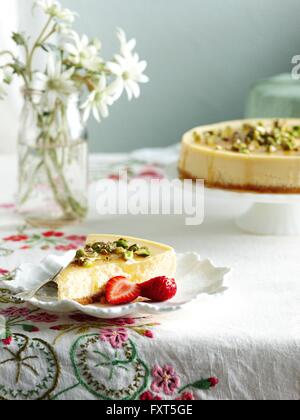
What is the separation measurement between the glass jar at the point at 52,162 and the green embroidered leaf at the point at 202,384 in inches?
22.5

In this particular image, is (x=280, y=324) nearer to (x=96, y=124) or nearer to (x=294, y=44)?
(x=294, y=44)

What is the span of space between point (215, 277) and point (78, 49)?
526 millimetres

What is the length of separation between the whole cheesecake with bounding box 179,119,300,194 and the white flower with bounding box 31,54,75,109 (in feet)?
0.81

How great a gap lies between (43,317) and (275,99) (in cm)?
112

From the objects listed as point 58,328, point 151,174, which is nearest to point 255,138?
point 151,174

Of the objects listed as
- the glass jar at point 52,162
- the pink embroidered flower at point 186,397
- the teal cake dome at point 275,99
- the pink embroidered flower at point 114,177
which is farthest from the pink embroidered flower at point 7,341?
the teal cake dome at point 275,99

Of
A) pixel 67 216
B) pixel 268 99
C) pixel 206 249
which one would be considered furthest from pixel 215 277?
pixel 268 99

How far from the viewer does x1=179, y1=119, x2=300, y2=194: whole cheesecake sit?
1.28m

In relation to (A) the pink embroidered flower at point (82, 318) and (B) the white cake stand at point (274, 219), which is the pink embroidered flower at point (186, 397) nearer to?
(A) the pink embroidered flower at point (82, 318)

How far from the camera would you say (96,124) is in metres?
2.59

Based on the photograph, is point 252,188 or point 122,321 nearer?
point 122,321

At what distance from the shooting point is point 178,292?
1005 millimetres

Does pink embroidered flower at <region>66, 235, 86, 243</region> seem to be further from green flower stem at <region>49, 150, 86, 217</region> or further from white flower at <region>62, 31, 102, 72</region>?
white flower at <region>62, 31, 102, 72</region>

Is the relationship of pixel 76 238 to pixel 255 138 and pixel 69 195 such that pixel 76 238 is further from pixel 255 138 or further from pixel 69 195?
pixel 255 138
